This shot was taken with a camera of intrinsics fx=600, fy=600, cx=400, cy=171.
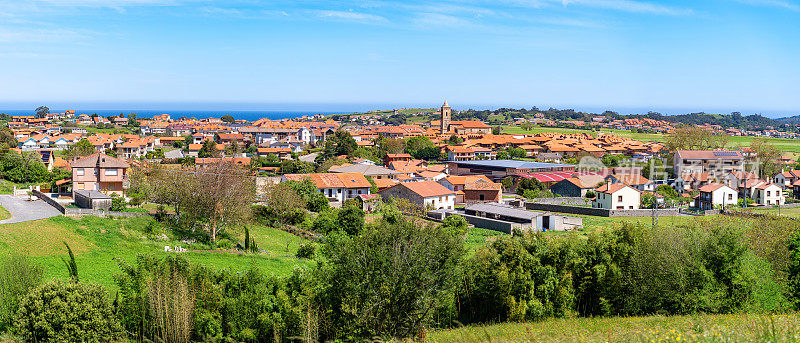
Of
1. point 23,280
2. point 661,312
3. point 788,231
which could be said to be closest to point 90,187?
point 23,280

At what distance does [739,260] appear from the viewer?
44.2ft

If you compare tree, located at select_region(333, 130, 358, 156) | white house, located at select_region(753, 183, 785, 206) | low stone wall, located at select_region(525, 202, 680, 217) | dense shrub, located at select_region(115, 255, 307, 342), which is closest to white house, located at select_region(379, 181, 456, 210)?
low stone wall, located at select_region(525, 202, 680, 217)

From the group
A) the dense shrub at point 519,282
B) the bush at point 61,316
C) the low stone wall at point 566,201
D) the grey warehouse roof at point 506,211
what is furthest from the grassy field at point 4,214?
the low stone wall at point 566,201

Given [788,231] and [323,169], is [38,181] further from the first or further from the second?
[788,231]

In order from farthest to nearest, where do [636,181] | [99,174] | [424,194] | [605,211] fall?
[636,181] < [424,194] < [605,211] < [99,174]

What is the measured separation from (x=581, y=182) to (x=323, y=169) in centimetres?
2163

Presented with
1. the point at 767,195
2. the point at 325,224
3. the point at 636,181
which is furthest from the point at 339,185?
the point at 767,195

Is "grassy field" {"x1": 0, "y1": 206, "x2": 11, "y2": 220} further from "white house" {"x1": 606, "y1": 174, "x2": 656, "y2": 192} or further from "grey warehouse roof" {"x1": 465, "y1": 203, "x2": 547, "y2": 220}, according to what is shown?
"white house" {"x1": 606, "y1": 174, "x2": 656, "y2": 192}

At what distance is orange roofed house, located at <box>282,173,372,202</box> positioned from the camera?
37.2 m

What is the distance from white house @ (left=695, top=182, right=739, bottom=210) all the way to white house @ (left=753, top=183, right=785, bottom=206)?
2227mm

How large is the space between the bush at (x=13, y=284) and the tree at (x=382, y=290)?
5.96 metres

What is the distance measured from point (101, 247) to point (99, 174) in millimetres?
13795

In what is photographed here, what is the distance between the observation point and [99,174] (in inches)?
1228

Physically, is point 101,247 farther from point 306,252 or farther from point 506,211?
point 506,211
